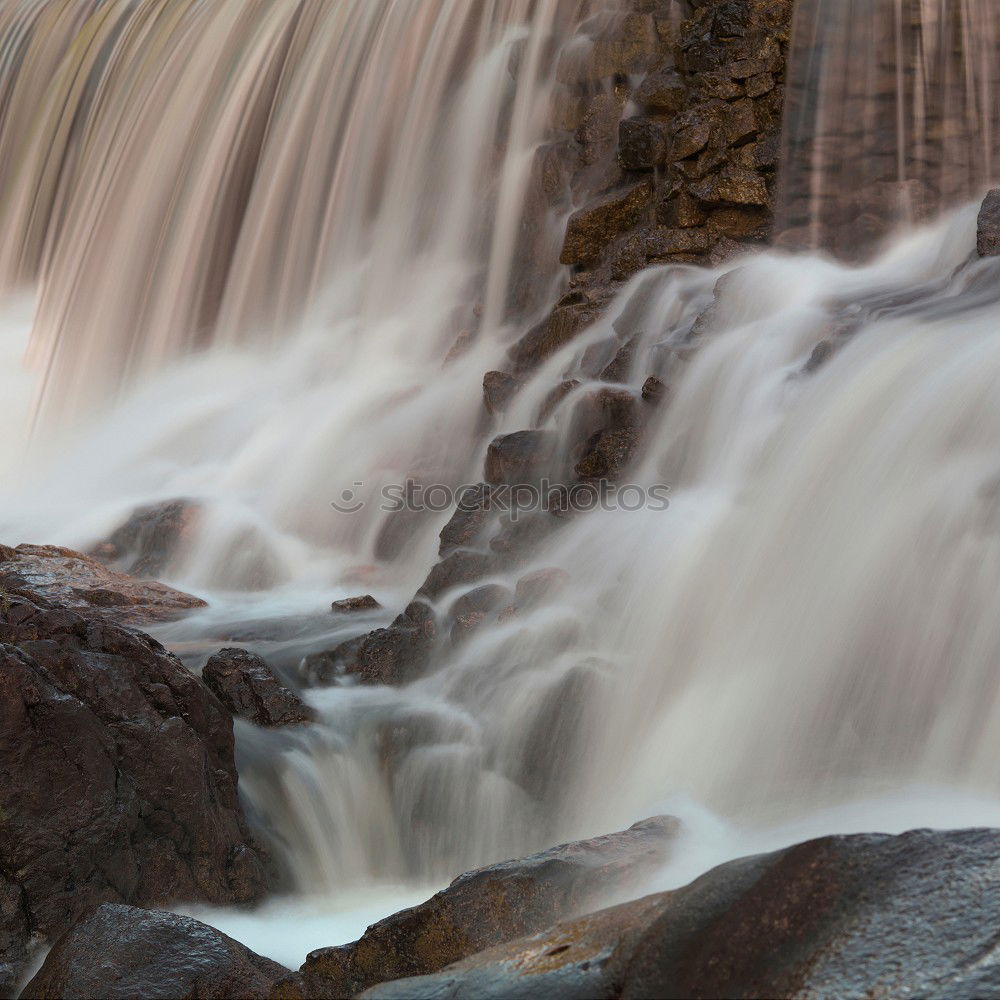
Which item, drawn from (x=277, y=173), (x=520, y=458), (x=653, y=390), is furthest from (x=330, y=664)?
(x=277, y=173)

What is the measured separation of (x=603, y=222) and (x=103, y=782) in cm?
727

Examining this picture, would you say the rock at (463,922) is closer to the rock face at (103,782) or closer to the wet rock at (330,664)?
the rock face at (103,782)

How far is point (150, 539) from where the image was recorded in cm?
1043

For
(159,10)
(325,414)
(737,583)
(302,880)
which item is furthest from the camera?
(159,10)

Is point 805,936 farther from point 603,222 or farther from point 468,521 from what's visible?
point 603,222

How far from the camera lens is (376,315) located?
12.7 meters

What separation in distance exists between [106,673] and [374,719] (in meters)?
1.80

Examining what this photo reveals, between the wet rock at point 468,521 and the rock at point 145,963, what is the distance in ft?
15.1

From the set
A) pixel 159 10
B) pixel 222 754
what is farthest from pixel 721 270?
pixel 159 10

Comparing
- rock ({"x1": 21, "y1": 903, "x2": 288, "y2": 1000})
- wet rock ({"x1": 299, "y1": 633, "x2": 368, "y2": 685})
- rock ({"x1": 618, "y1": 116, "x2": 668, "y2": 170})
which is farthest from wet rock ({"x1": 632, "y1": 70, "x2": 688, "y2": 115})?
rock ({"x1": 21, "y1": 903, "x2": 288, "y2": 1000})

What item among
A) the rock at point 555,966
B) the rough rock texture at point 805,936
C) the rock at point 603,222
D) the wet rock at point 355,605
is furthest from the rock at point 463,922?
the rock at point 603,222

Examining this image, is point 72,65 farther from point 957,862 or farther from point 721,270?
point 957,862

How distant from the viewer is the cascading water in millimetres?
5758

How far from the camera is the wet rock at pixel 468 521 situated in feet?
27.6
